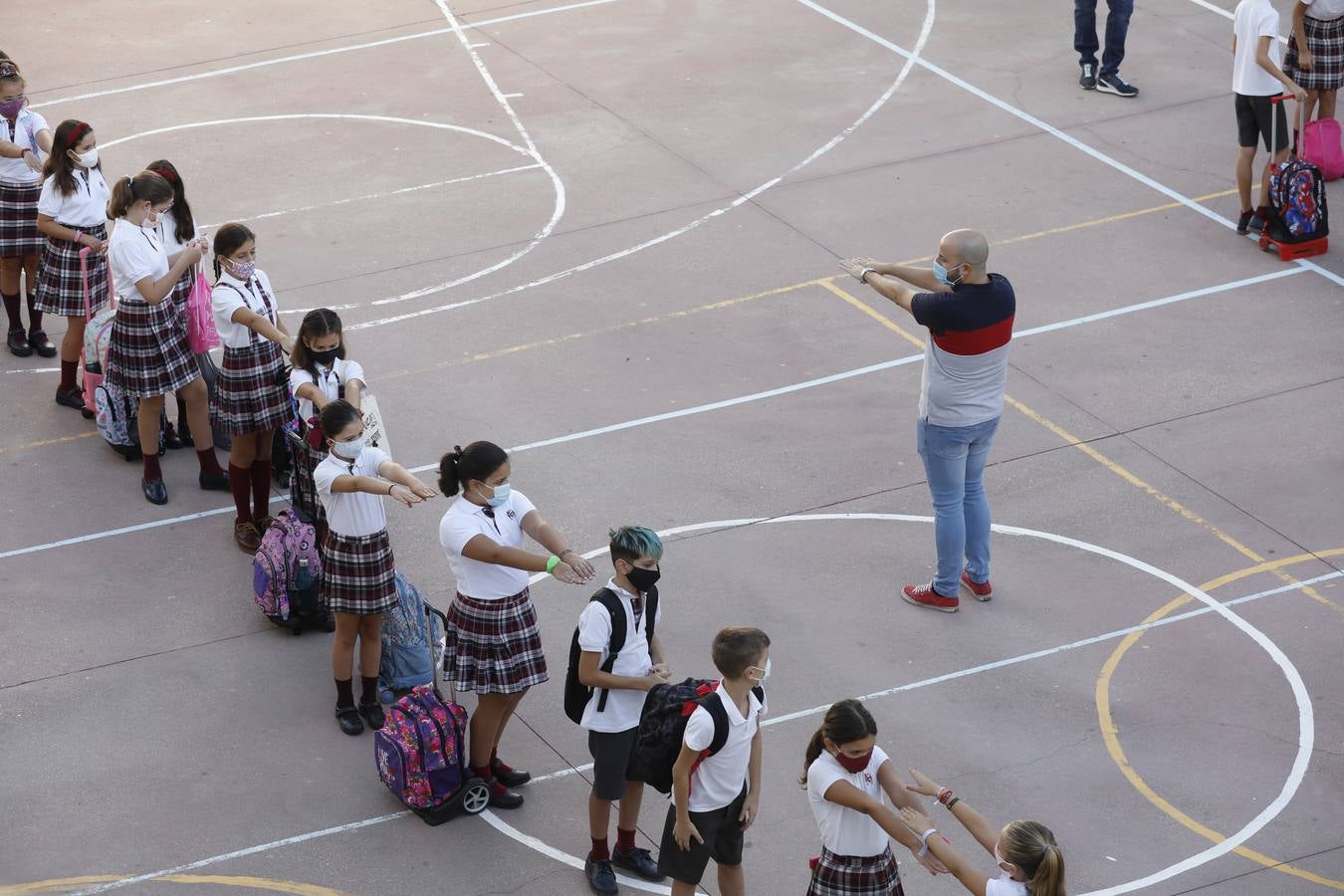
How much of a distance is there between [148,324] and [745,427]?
391 cm

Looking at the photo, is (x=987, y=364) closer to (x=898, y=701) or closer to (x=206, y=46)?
(x=898, y=701)

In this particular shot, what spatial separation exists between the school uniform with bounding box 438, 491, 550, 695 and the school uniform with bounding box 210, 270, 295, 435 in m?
2.58

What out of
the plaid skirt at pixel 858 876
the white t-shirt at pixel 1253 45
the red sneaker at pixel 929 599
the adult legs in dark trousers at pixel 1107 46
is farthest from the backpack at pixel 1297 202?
the plaid skirt at pixel 858 876

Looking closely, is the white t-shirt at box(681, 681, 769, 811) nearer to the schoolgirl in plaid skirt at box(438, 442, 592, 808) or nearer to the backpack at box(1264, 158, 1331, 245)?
the schoolgirl in plaid skirt at box(438, 442, 592, 808)

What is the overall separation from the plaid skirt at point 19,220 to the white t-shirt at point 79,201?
63 cm

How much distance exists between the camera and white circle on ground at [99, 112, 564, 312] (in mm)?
13359

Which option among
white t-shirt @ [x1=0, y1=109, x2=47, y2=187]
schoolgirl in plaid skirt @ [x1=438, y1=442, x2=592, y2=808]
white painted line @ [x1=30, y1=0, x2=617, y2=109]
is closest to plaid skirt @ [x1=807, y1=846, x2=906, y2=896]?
schoolgirl in plaid skirt @ [x1=438, y1=442, x2=592, y2=808]

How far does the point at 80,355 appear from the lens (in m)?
11.8

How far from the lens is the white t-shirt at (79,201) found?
11.2 metres

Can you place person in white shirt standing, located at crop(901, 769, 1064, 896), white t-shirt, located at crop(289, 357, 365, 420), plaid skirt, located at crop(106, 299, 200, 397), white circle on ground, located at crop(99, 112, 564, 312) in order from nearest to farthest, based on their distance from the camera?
1. person in white shirt standing, located at crop(901, 769, 1064, 896)
2. white t-shirt, located at crop(289, 357, 365, 420)
3. plaid skirt, located at crop(106, 299, 200, 397)
4. white circle on ground, located at crop(99, 112, 564, 312)

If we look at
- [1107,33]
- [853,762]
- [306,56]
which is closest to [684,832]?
[853,762]

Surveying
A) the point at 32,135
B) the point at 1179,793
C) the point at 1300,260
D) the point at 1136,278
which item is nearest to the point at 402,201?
the point at 32,135

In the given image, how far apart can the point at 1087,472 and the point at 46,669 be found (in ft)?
21.0

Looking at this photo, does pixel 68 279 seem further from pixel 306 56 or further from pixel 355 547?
pixel 306 56
